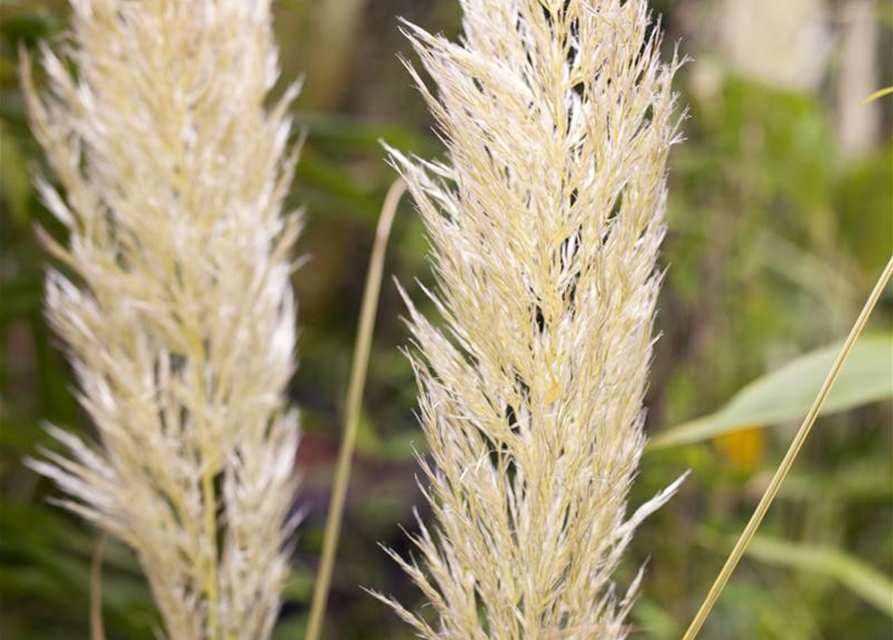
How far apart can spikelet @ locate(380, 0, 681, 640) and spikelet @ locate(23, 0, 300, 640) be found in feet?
0.73

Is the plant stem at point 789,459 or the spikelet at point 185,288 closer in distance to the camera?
the plant stem at point 789,459

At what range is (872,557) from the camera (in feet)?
5.63

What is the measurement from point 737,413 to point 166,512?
1.10 ft

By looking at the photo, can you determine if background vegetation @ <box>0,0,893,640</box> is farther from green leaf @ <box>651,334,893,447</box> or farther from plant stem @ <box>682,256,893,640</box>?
plant stem @ <box>682,256,893,640</box>

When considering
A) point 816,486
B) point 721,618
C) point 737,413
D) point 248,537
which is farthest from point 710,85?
point 248,537

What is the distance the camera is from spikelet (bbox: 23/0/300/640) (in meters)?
0.58

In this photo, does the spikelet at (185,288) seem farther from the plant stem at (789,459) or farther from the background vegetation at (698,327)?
the background vegetation at (698,327)

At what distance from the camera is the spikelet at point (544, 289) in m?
0.37

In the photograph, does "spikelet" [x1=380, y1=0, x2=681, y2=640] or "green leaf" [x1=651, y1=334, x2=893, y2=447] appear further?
"green leaf" [x1=651, y1=334, x2=893, y2=447]

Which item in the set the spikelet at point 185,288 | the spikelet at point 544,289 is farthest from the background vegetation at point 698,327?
the spikelet at point 544,289

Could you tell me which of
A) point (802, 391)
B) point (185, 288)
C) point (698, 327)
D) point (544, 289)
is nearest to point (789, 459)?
point (544, 289)

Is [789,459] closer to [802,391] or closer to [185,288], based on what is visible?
[802,391]

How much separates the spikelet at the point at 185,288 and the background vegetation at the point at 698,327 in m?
0.41

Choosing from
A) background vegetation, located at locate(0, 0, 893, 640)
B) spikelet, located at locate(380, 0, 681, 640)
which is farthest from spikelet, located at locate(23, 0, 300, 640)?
background vegetation, located at locate(0, 0, 893, 640)
